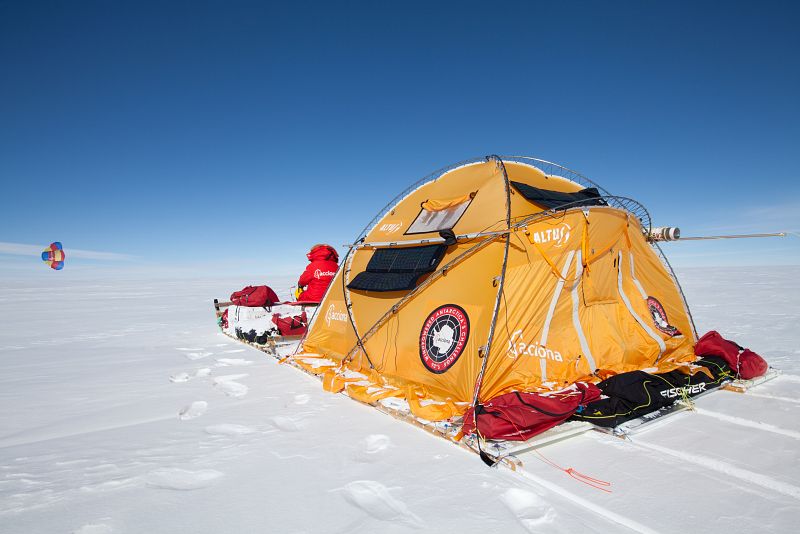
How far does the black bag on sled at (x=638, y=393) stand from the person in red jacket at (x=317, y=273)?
8.56 metres

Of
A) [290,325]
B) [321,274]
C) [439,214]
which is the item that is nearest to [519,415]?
[439,214]

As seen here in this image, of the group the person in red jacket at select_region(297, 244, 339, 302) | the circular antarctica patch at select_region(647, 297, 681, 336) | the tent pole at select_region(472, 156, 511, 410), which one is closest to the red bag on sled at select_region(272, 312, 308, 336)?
the person in red jacket at select_region(297, 244, 339, 302)

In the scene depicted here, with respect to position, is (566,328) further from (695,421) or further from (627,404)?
(695,421)

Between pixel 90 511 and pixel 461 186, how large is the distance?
6.26 metres

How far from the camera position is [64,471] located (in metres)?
3.80

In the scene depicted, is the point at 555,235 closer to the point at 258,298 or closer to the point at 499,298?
the point at 499,298

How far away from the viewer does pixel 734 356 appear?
632 cm

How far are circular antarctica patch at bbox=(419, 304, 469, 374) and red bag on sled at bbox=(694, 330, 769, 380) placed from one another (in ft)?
14.6

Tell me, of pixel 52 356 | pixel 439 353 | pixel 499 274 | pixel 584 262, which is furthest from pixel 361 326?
pixel 52 356

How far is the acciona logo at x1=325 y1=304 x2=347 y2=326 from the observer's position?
762cm

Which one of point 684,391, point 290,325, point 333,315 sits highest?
point 333,315

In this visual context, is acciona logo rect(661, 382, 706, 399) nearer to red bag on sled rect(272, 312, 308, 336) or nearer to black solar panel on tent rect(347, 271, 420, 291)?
black solar panel on tent rect(347, 271, 420, 291)

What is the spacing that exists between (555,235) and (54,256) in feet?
138

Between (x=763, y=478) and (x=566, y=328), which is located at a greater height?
(x=566, y=328)
